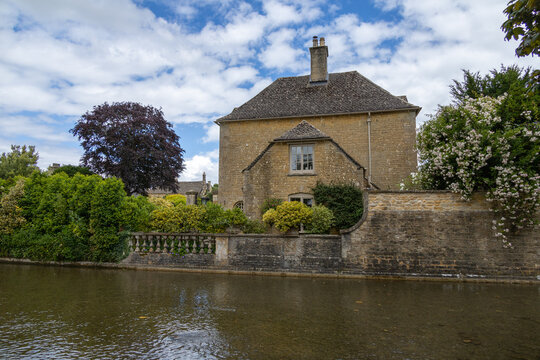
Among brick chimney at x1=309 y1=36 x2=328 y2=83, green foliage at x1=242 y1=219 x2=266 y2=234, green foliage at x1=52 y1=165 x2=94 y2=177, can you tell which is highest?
brick chimney at x1=309 y1=36 x2=328 y2=83

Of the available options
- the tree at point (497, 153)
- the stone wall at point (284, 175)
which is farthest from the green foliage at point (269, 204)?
the tree at point (497, 153)

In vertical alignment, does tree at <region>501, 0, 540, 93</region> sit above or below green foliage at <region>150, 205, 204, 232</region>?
above

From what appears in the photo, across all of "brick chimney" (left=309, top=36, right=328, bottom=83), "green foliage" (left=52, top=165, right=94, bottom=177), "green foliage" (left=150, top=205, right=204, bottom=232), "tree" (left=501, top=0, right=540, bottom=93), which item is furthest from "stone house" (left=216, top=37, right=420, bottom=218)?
"tree" (left=501, top=0, right=540, bottom=93)

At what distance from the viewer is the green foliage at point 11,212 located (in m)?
15.2

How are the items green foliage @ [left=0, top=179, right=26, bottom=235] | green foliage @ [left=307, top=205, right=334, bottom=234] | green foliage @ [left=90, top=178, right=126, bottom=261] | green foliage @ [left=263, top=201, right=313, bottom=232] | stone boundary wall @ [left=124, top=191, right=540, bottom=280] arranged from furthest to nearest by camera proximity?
green foliage @ [left=0, top=179, right=26, bottom=235] → green foliage @ [left=90, top=178, right=126, bottom=261] → green foliage @ [left=307, top=205, right=334, bottom=234] → green foliage @ [left=263, top=201, right=313, bottom=232] → stone boundary wall @ [left=124, top=191, right=540, bottom=280]

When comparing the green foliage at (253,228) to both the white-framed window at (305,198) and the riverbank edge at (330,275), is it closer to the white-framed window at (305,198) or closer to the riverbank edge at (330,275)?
the riverbank edge at (330,275)

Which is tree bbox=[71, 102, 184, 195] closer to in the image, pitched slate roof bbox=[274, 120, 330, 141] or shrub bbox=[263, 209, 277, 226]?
pitched slate roof bbox=[274, 120, 330, 141]

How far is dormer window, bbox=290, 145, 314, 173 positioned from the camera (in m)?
17.4

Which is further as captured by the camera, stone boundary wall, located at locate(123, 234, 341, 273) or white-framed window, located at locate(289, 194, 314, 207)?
white-framed window, located at locate(289, 194, 314, 207)

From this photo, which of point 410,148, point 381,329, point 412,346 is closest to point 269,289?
point 381,329

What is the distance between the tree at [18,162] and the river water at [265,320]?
3153 centimetres

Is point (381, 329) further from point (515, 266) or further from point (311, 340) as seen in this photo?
point (515, 266)

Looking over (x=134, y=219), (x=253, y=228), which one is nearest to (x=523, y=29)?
(x=253, y=228)

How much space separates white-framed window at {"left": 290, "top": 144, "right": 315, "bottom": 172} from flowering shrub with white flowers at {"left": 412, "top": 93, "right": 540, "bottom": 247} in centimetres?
633
